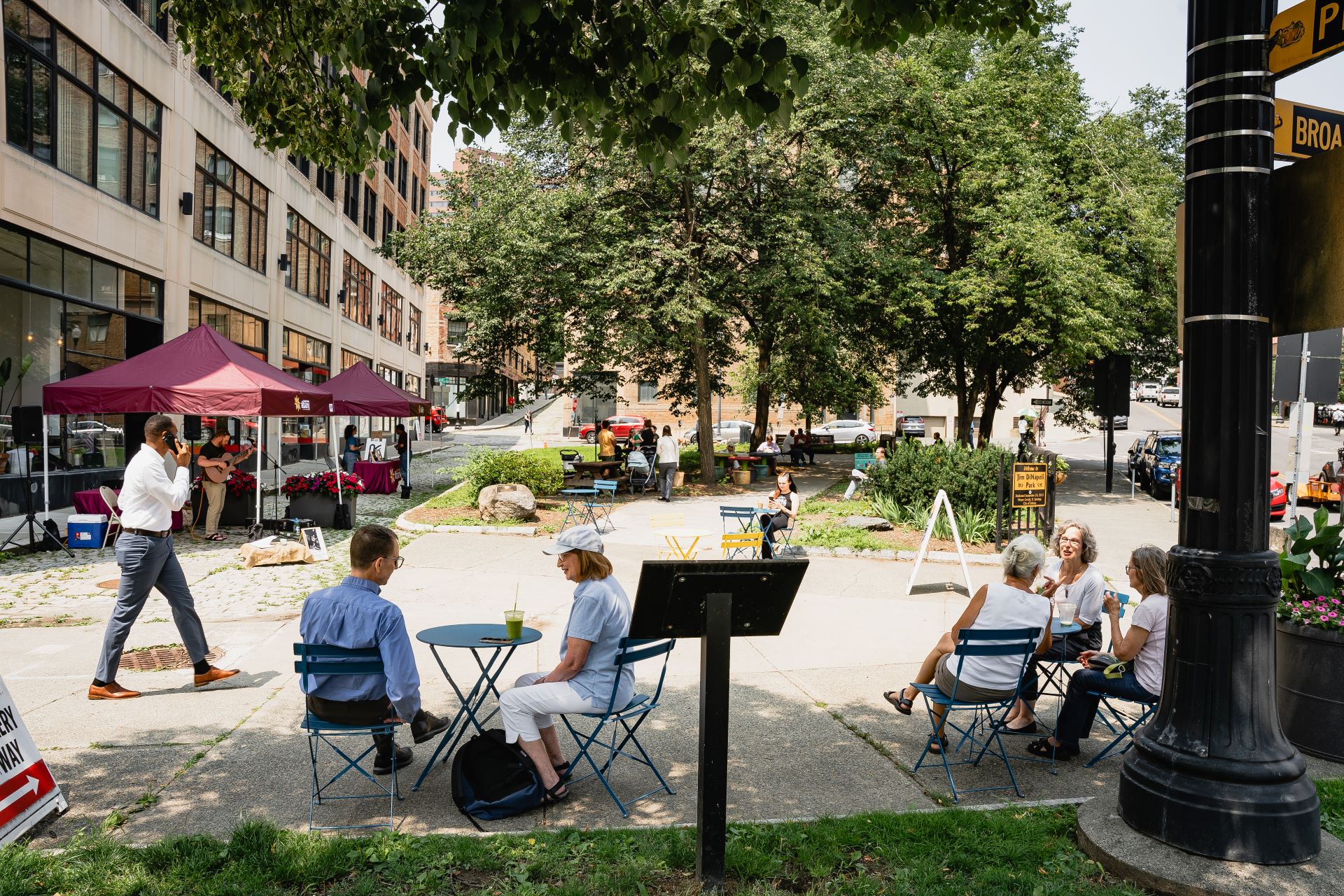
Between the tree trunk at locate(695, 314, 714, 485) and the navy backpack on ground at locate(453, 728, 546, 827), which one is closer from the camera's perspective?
the navy backpack on ground at locate(453, 728, 546, 827)

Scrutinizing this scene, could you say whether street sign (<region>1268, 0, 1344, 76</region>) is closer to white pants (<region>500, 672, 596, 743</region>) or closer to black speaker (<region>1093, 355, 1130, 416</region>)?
white pants (<region>500, 672, 596, 743</region>)

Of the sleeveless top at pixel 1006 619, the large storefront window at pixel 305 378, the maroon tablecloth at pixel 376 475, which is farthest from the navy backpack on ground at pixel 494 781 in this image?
the large storefront window at pixel 305 378

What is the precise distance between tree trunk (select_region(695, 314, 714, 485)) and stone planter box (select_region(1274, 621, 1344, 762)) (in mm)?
19117

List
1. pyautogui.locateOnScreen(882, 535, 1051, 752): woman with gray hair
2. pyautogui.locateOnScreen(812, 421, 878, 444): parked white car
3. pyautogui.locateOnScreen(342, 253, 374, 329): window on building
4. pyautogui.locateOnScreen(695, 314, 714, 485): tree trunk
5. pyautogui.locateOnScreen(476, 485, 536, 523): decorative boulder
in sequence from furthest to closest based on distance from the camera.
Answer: pyautogui.locateOnScreen(812, 421, 878, 444): parked white car < pyautogui.locateOnScreen(342, 253, 374, 329): window on building < pyautogui.locateOnScreen(695, 314, 714, 485): tree trunk < pyautogui.locateOnScreen(476, 485, 536, 523): decorative boulder < pyautogui.locateOnScreen(882, 535, 1051, 752): woman with gray hair

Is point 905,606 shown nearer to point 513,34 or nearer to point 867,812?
point 867,812

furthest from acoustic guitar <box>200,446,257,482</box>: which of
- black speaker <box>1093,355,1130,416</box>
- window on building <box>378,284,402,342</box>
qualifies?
window on building <box>378,284,402,342</box>

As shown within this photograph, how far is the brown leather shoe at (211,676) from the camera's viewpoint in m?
7.06

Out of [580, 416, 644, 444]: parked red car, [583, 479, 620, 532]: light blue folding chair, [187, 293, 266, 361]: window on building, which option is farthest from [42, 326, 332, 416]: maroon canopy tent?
[580, 416, 644, 444]: parked red car

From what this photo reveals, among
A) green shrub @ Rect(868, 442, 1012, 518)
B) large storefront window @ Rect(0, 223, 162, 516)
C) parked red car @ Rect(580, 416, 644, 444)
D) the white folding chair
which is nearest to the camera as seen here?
the white folding chair

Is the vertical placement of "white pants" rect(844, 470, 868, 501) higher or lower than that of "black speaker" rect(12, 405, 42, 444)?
lower

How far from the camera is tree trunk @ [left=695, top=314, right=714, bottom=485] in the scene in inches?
987

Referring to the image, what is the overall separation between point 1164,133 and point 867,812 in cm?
3807

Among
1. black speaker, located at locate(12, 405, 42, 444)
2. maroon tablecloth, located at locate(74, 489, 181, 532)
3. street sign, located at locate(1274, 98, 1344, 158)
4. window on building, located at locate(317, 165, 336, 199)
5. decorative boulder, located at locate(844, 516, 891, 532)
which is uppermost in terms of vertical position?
window on building, located at locate(317, 165, 336, 199)

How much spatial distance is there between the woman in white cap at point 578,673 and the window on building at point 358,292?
1412 inches
